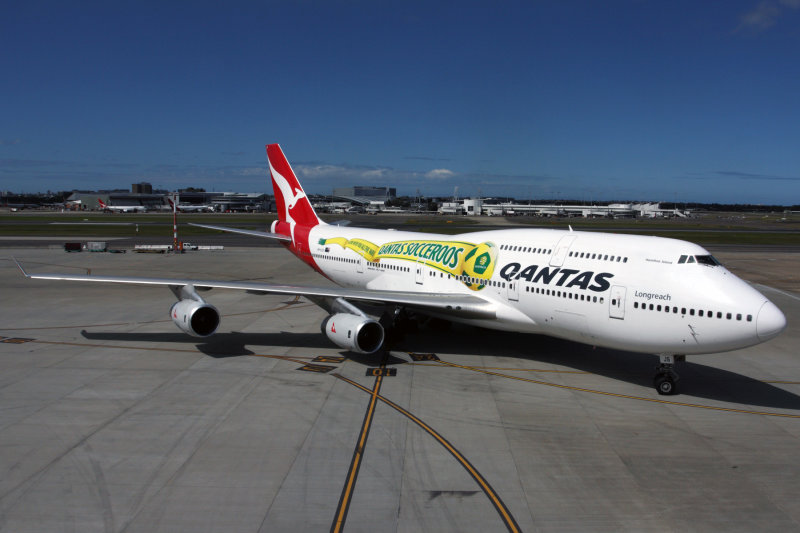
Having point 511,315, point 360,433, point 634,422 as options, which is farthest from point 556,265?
point 360,433

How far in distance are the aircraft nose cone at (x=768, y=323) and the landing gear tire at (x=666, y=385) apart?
303 centimetres

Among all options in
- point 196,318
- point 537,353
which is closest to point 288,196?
point 196,318

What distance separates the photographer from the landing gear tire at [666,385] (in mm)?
16422

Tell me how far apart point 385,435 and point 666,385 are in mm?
9165

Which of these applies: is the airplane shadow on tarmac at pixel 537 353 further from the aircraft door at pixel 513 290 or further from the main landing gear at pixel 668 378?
the aircraft door at pixel 513 290

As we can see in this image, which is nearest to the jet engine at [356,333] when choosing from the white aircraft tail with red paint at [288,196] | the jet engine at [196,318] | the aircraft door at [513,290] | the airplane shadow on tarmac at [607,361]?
the airplane shadow on tarmac at [607,361]

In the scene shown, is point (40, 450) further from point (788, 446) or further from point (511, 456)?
point (788, 446)

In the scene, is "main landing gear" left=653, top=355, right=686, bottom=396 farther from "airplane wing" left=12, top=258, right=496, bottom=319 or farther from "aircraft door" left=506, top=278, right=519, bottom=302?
"airplane wing" left=12, top=258, right=496, bottom=319

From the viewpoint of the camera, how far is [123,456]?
39.7 ft

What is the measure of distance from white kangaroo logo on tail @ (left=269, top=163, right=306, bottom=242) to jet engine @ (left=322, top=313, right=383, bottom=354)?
1454cm

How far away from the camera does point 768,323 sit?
14.1 metres

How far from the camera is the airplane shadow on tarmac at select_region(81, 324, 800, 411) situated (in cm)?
1705

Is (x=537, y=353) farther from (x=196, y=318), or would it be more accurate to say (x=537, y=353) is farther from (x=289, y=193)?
(x=289, y=193)

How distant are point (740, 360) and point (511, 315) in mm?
9636
